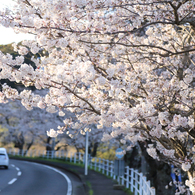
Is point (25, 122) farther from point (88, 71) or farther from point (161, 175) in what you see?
point (88, 71)

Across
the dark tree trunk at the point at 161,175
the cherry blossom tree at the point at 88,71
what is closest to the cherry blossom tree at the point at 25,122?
the dark tree trunk at the point at 161,175

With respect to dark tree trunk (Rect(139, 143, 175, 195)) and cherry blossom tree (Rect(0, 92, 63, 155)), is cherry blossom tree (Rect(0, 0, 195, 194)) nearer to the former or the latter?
dark tree trunk (Rect(139, 143, 175, 195))

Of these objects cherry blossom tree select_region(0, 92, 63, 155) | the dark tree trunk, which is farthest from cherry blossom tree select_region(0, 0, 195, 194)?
cherry blossom tree select_region(0, 92, 63, 155)

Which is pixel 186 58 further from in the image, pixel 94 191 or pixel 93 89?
pixel 94 191

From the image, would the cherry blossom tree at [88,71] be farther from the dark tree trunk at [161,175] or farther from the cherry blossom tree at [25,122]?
the cherry blossom tree at [25,122]

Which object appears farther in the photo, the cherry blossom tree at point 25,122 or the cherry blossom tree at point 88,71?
the cherry blossom tree at point 25,122

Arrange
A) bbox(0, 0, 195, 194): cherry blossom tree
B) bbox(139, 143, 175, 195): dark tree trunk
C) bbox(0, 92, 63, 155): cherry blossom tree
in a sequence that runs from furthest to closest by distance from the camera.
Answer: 1. bbox(0, 92, 63, 155): cherry blossom tree
2. bbox(139, 143, 175, 195): dark tree trunk
3. bbox(0, 0, 195, 194): cherry blossom tree

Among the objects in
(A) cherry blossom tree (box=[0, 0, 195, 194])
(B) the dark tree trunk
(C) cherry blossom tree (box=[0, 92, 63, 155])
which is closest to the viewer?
(A) cherry blossom tree (box=[0, 0, 195, 194])

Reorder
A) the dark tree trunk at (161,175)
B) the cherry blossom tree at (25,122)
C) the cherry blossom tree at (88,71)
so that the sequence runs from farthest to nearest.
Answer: the cherry blossom tree at (25,122), the dark tree trunk at (161,175), the cherry blossom tree at (88,71)

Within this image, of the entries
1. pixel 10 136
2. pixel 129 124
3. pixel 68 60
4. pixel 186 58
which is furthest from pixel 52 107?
pixel 10 136

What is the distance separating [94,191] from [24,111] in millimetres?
23824

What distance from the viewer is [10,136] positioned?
38031mm

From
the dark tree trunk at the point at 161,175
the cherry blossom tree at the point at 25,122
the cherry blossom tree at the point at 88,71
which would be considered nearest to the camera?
the cherry blossom tree at the point at 88,71

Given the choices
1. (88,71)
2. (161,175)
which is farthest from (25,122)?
(88,71)
